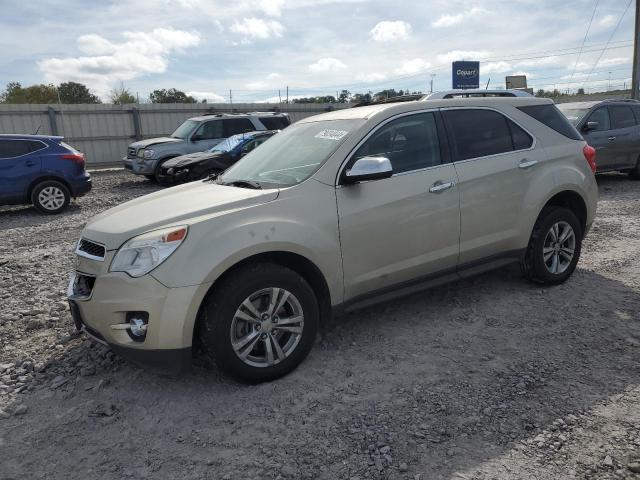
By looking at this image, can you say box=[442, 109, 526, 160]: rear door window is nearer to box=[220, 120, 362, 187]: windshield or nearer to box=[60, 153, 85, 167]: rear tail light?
box=[220, 120, 362, 187]: windshield

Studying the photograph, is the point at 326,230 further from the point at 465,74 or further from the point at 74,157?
the point at 465,74

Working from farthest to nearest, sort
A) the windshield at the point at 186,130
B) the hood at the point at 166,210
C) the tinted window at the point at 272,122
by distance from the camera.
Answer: the tinted window at the point at 272,122, the windshield at the point at 186,130, the hood at the point at 166,210

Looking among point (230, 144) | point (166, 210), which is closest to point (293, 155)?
point (166, 210)

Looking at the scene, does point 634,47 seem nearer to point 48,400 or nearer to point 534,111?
point 534,111

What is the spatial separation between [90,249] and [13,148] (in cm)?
833

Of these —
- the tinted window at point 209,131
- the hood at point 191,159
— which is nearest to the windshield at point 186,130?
the tinted window at point 209,131

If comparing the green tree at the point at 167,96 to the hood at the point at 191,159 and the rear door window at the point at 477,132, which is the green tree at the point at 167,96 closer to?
the hood at the point at 191,159

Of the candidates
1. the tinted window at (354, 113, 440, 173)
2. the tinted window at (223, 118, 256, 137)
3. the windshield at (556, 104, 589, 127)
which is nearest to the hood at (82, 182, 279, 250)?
the tinted window at (354, 113, 440, 173)

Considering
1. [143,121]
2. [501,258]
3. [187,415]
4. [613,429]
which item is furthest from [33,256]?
[143,121]

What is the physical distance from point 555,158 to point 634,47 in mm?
19712

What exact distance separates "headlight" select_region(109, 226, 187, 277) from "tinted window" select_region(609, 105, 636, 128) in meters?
11.0

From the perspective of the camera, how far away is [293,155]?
4059 mm

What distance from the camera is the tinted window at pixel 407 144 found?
3.86 m

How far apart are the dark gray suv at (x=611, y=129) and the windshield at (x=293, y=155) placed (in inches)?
327
